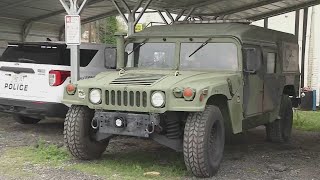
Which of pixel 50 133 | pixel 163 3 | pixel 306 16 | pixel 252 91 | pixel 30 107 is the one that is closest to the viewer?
pixel 252 91

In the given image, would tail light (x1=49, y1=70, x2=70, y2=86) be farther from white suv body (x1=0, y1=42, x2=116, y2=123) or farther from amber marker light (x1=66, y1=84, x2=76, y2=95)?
amber marker light (x1=66, y1=84, x2=76, y2=95)

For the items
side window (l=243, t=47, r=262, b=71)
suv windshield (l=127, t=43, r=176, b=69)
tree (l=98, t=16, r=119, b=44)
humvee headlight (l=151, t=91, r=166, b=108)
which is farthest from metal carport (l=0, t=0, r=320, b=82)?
tree (l=98, t=16, r=119, b=44)

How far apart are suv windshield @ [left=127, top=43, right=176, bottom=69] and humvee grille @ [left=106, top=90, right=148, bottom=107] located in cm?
123

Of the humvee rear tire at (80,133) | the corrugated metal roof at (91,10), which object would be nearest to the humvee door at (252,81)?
the humvee rear tire at (80,133)

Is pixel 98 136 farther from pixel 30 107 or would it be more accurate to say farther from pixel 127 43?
pixel 30 107

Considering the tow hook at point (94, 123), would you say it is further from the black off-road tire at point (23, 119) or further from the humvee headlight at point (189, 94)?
the black off-road tire at point (23, 119)

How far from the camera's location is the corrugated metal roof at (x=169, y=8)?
14.7 metres

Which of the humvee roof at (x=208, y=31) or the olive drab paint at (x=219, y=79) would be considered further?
the humvee roof at (x=208, y=31)

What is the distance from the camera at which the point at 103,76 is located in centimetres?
685

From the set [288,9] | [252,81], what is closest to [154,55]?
[252,81]

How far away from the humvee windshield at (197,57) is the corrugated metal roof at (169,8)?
23.6 ft

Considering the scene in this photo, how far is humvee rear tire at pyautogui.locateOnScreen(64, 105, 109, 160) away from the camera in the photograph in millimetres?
6602

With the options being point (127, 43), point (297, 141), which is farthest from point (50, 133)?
point (297, 141)

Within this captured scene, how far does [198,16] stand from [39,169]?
39.8ft
